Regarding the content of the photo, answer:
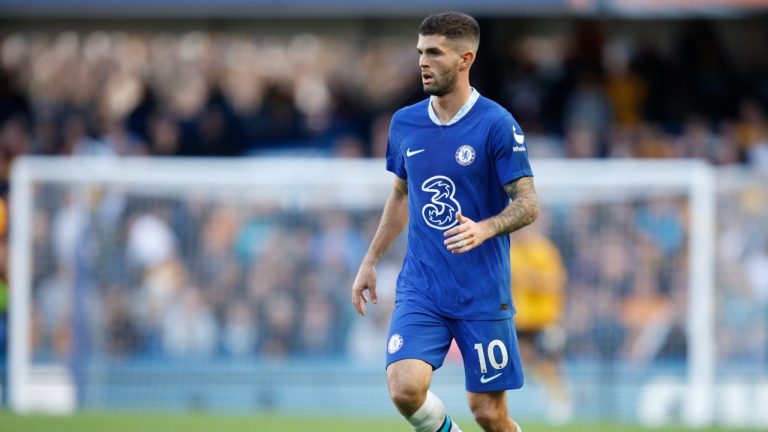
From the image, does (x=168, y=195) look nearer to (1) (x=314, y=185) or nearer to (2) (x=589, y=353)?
(1) (x=314, y=185)

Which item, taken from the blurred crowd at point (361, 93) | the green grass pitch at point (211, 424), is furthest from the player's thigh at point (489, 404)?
the blurred crowd at point (361, 93)

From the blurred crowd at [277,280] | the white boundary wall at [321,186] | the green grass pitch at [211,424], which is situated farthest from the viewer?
the blurred crowd at [277,280]

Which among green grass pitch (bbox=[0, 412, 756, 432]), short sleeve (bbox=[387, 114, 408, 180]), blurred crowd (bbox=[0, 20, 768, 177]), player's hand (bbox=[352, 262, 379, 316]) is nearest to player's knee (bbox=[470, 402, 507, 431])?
player's hand (bbox=[352, 262, 379, 316])

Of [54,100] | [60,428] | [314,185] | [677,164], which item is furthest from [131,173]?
[677,164]

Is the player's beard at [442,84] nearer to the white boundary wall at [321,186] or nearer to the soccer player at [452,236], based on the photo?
the soccer player at [452,236]

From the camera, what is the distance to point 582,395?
14.1m

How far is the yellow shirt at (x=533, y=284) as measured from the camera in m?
14.1

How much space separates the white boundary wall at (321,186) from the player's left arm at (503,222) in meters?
7.16

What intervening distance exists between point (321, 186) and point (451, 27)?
25.6 ft

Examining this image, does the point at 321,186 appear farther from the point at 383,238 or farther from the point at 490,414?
the point at 490,414

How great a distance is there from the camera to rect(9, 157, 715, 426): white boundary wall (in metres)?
13.9

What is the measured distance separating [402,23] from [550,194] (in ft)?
16.4

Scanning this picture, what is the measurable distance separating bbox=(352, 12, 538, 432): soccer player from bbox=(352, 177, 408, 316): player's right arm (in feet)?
0.83

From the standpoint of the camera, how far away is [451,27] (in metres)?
7.23
